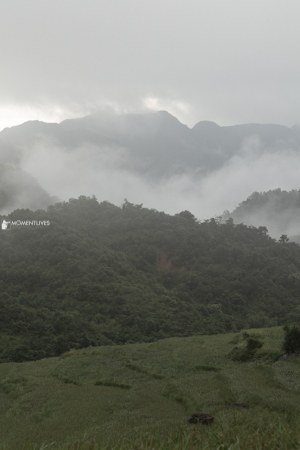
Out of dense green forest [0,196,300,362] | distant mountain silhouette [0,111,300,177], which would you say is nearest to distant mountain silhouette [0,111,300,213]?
distant mountain silhouette [0,111,300,177]

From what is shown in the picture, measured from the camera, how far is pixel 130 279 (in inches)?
1635

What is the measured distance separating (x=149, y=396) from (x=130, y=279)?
3024 cm

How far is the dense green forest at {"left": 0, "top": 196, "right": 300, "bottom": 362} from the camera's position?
28.9 meters

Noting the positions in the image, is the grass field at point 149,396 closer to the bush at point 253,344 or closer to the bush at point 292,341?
the bush at point 253,344

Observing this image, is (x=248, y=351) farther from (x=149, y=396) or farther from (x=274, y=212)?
(x=274, y=212)

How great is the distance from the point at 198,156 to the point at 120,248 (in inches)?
5204

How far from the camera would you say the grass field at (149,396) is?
5.15 meters

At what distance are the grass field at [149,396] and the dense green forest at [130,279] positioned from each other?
9231 mm

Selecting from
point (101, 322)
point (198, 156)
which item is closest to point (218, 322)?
point (101, 322)

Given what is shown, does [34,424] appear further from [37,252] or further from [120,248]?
[120,248]

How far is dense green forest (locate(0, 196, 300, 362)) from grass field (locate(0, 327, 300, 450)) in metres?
9.23

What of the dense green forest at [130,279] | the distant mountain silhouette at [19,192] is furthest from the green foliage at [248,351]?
the distant mountain silhouette at [19,192]

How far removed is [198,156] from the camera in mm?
173750

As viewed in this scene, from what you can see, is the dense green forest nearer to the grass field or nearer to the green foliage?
the grass field
